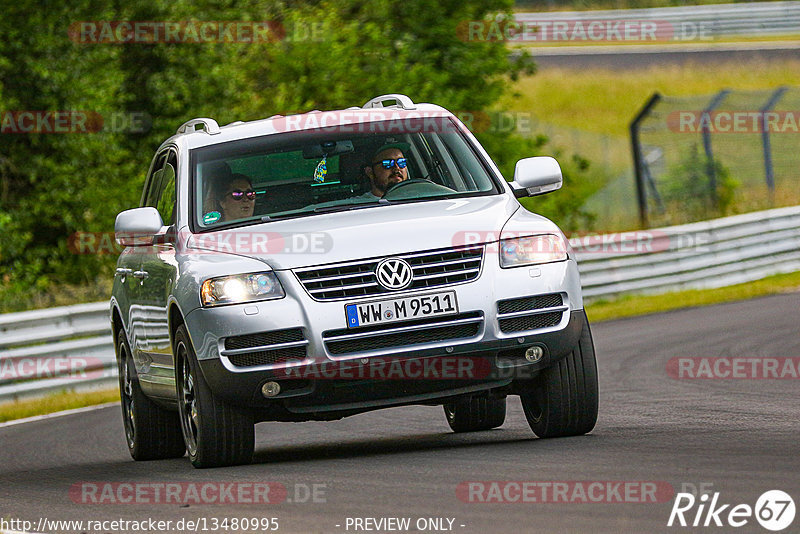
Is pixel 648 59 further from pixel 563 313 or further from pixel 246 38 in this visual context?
pixel 563 313

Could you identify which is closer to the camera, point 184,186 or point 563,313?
point 563,313

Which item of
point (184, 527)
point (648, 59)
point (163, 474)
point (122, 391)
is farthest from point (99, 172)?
point (648, 59)

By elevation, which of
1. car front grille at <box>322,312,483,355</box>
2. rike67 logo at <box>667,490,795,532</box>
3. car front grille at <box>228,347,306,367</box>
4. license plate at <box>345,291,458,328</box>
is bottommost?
rike67 logo at <box>667,490,795,532</box>

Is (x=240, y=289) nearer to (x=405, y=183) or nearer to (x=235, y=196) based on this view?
(x=235, y=196)

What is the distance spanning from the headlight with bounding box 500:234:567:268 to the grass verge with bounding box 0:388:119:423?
771 cm

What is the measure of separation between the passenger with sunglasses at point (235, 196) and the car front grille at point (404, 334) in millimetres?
1226

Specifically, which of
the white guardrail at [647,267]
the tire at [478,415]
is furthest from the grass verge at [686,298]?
the tire at [478,415]

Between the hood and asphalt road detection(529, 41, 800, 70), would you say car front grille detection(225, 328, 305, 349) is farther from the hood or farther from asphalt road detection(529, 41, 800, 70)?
asphalt road detection(529, 41, 800, 70)

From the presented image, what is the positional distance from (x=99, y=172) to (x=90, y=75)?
1556 mm

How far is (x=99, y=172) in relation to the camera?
950 inches

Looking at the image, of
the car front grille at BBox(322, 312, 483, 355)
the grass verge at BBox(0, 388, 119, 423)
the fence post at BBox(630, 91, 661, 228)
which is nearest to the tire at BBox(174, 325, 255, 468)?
the car front grille at BBox(322, 312, 483, 355)

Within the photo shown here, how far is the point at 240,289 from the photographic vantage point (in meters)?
7.47

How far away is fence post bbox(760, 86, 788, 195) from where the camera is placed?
23.2 metres

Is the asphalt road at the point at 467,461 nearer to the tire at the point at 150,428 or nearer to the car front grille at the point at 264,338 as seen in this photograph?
the tire at the point at 150,428
